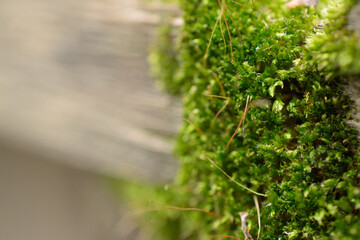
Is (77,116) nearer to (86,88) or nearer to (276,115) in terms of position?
(86,88)

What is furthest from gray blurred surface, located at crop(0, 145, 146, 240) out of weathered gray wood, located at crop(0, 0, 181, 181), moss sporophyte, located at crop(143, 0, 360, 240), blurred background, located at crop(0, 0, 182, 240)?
moss sporophyte, located at crop(143, 0, 360, 240)

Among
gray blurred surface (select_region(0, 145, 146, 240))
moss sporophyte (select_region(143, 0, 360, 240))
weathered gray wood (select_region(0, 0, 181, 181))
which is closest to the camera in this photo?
moss sporophyte (select_region(143, 0, 360, 240))

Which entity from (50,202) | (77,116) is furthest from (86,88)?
(50,202)

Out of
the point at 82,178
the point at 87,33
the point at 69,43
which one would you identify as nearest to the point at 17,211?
the point at 82,178

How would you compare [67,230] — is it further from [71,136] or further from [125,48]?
[125,48]

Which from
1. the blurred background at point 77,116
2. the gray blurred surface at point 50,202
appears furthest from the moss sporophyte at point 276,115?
the gray blurred surface at point 50,202

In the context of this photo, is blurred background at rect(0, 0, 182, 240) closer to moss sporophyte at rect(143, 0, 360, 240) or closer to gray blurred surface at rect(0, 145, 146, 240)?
gray blurred surface at rect(0, 145, 146, 240)
